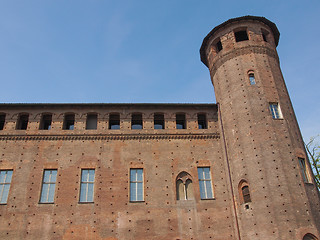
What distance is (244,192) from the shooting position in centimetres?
1536

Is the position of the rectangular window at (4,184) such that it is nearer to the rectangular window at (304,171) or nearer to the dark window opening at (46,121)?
the dark window opening at (46,121)

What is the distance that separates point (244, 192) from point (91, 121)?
31.4 feet

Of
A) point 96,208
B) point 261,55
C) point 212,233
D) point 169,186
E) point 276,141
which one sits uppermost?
point 261,55

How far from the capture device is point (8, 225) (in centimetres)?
1498

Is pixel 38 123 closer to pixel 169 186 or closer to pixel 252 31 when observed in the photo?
pixel 169 186

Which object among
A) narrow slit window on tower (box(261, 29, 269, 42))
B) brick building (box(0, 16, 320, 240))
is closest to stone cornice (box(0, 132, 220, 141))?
brick building (box(0, 16, 320, 240))

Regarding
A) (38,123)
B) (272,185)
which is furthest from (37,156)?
(272,185)

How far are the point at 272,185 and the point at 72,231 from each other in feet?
32.5

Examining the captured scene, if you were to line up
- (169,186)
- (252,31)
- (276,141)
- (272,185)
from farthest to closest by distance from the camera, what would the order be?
(252,31) < (169,186) < (276,141) < (272,185)

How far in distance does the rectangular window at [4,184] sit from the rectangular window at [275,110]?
47.4 feet

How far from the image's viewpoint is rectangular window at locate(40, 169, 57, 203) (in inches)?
622

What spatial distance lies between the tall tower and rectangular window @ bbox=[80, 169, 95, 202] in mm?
7438

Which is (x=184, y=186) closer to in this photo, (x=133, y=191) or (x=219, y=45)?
(x=133, y=191)

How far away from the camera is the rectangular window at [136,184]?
16.0 m
